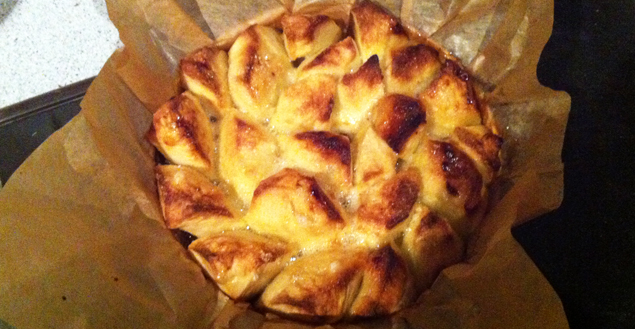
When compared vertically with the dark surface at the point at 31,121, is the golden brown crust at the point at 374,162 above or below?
below

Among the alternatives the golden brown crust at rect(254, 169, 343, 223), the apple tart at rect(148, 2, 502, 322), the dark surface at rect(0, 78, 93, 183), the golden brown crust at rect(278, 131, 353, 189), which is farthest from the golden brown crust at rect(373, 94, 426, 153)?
the dark surface at rect(0, 78, 93, 183)

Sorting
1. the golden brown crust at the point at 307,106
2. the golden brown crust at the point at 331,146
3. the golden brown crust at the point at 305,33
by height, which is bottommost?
the golden brown crust at the point at 331,146

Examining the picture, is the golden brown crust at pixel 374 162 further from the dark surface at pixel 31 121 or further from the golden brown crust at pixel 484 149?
the dark surface at pixel 31 121

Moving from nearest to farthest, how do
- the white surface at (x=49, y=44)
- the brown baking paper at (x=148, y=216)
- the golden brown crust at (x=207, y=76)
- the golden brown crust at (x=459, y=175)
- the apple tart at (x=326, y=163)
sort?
the brown baking paper at (x=148, y=216) < the apple tart at (x=326, y=163) < the golden brown crust at (x=459, y=175) < the golden brown crust at (x=207, y=76) < the white surface at (x=49, y=44)

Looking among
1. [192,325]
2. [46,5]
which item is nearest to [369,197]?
[192,325]

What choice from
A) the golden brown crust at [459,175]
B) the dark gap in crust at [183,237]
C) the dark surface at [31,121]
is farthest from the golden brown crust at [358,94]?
the dark surface at [31,121]

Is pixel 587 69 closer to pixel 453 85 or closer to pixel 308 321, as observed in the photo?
pixel 453 85

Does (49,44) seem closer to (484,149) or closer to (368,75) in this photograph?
(368,75)

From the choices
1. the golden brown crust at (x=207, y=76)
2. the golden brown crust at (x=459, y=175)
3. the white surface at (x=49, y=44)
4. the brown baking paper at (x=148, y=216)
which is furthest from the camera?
the white surface at (x=49, y=44)

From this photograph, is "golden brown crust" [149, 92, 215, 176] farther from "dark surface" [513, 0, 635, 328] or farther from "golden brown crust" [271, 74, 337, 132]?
"dark surface" [513, 0, 635, 328]
